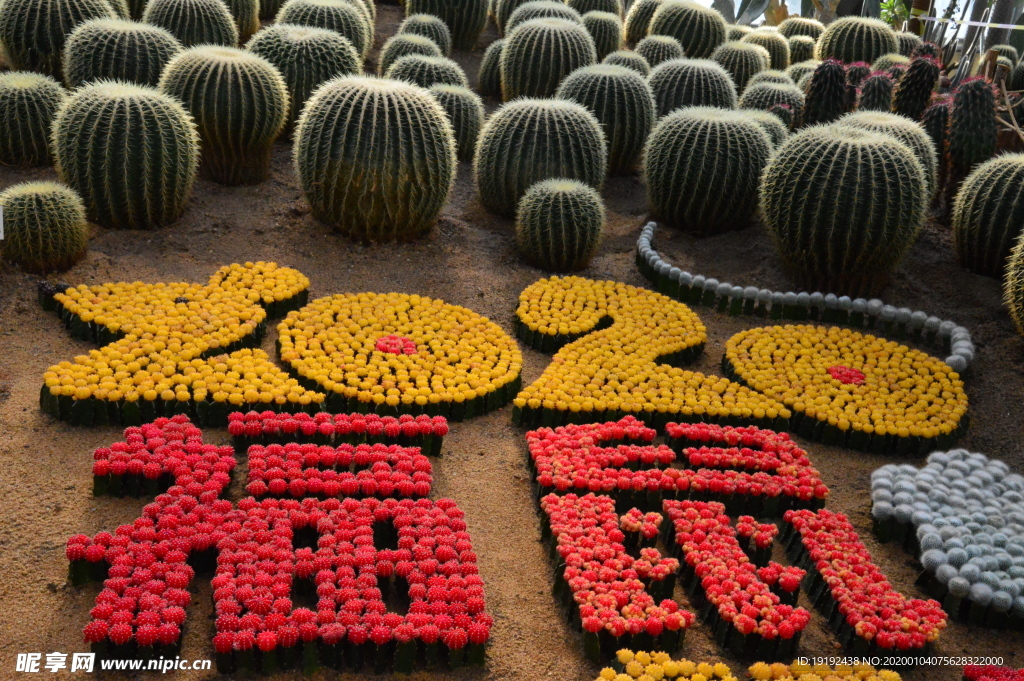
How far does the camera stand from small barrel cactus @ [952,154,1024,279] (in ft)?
29.7

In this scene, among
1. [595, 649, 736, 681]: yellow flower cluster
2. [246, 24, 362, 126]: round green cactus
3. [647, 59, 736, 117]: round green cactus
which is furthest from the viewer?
[647, 59, 736, 117]: round green cactus

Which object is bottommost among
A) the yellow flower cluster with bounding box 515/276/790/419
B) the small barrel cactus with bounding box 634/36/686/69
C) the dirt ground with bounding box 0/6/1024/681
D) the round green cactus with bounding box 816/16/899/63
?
the dirt ground with bounding box 0/6/1024/681

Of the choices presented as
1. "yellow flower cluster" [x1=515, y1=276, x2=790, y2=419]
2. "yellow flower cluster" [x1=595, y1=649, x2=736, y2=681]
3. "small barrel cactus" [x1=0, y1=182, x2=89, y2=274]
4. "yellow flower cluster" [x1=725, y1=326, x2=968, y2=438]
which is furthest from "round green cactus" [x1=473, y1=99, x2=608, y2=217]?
"yellow flower cluster" [x1=595, y1=649, x2=736, y2=681]

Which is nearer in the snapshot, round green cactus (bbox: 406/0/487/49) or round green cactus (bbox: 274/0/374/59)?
round green cactus (bbox: 274/0/374/59)

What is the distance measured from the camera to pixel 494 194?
10.5m

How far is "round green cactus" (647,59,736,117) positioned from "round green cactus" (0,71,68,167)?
733 cm

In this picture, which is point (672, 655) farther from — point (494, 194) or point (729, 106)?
point (729, 106)

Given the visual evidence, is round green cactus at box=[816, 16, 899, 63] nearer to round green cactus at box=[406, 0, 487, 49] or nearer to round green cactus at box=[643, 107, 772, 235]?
round green cactus at box=[406, 0, 487, 49]

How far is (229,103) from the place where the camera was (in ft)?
32.0

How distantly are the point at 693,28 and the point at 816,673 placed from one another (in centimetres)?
1375

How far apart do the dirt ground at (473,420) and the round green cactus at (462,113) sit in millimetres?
426

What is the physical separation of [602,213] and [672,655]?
17.3ft

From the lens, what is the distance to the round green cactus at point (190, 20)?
12359 mm

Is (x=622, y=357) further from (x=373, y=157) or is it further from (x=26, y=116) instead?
(x=26, y=116)
